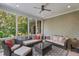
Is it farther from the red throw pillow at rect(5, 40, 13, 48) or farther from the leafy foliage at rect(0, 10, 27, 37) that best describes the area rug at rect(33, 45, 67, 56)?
the leafy foliage at rect(0, 10, 27, 37)

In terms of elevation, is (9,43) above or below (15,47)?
above

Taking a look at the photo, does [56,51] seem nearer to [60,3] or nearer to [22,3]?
[60,3]

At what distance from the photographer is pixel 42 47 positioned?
239 centimetres

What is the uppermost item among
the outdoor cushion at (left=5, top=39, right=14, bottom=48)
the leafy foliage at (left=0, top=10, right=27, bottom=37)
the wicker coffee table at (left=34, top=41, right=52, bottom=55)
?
the leafy foliage at (left=0, top=10, right=27, bottom=37)

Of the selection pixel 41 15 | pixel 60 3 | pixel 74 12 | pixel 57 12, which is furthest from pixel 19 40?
pixel 74 12

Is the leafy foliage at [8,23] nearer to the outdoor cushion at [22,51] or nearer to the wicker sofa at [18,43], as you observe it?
the wicker sofa at [18,43]

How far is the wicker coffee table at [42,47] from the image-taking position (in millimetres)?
2381

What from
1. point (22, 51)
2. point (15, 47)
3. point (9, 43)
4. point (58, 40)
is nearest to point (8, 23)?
point (9, 43)

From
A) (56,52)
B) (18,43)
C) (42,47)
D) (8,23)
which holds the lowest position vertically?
(56,52)

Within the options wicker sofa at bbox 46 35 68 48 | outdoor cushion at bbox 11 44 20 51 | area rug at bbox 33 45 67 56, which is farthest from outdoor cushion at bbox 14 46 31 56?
wicker sofa at bbox 46 35 68 48

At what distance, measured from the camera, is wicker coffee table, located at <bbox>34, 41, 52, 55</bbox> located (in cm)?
238

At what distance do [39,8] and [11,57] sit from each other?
4.70 feet

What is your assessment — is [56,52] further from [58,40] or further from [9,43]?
[9,43]

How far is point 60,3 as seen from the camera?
2355 mm
